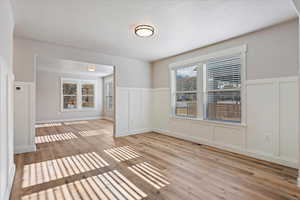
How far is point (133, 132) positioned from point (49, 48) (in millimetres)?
3445

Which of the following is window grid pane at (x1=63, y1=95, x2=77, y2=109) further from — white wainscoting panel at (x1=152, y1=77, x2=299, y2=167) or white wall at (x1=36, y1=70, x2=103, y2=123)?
white wainscoting panel at (x1=152, y1=77, x2=299, y2=167)

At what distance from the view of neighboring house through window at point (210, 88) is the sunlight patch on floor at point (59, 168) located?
2803 millimetres

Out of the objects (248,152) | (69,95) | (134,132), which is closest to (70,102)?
(69,95)

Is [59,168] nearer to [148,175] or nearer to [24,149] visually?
[24,149]

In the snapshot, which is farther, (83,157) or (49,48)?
(49,48)

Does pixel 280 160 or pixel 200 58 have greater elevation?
pixel 200 58

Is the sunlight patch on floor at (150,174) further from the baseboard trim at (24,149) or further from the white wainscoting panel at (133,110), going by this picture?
the baseboard trim at (24,149)

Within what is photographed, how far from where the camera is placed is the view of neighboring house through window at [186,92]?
14.2 ft

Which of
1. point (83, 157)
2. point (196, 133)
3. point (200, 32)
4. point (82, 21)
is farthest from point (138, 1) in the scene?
point (196, 133)

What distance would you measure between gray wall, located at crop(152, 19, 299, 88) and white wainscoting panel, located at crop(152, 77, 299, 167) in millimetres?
172

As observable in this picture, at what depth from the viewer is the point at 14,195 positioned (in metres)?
1.89

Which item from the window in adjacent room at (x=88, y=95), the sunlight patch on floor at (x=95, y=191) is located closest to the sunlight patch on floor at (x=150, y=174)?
the sunlight patch on floor at (x=95, y=191)

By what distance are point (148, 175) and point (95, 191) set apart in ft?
2.68

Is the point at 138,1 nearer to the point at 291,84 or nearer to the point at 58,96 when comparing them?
the point at 291,84
